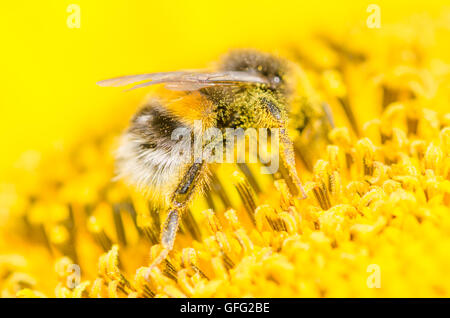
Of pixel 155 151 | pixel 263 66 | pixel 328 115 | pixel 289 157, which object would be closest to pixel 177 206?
pixel 155 151

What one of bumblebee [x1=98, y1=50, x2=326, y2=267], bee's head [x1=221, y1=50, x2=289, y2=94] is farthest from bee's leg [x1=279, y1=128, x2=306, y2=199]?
bee's head [x1=221, y1=50, x2=289, y2=94]

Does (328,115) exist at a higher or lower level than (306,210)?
higher

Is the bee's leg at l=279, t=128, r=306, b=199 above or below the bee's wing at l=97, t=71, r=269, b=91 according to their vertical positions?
below

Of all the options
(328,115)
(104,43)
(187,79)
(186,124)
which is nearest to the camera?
(187,79)

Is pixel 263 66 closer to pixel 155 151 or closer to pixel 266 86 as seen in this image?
pixel 266 86

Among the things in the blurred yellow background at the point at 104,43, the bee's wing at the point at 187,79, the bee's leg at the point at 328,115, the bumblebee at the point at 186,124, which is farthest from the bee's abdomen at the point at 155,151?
the blurred yellow background at the point at 104,43

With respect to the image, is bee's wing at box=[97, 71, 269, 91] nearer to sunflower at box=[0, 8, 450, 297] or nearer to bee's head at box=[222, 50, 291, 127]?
bee's head at box=[222, 50, 291, 127]

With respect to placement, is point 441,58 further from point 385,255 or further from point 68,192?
point 68,192
